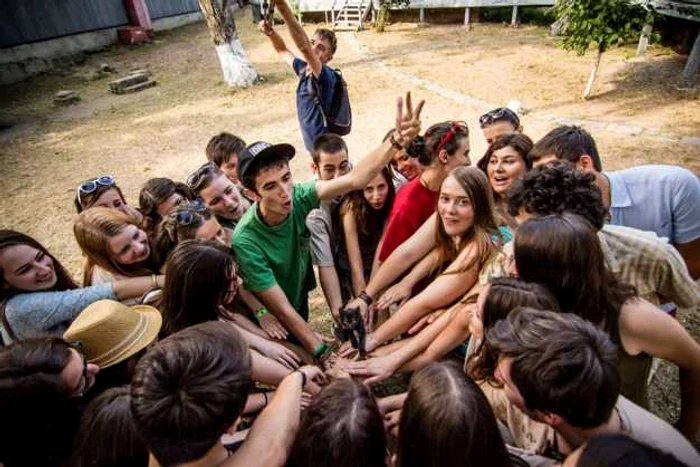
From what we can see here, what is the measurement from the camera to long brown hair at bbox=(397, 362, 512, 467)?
118cm

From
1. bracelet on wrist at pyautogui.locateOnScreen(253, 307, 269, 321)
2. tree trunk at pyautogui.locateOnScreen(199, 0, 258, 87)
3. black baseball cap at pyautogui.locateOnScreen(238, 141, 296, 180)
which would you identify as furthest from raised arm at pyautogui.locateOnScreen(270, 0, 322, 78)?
tree trunk at pyautogui.locateOnScreen(199, 0, 258, 87)

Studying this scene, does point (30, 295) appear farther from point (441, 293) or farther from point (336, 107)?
point (336, 107)

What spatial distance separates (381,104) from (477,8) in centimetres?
1133

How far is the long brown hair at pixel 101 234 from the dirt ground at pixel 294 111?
183 centimetres

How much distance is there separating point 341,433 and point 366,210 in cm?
201

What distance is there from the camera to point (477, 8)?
57.0 ft

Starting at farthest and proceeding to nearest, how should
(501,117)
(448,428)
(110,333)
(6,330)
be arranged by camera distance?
(501,117) < (6,330) < (110,333) < (448,428)

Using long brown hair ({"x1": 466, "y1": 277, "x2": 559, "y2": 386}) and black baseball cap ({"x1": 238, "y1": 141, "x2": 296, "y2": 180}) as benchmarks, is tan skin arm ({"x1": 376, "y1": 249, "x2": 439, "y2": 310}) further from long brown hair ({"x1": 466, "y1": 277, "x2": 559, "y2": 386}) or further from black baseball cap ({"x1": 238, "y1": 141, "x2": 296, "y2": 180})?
black baseball cap ({"x1": 238, "y1": 141, "x2": 296, "y2": 180})

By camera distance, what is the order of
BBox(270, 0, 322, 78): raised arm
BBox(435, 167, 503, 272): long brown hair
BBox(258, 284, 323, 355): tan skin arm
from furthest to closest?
BBox(270, 0, 322, 78): raised arm
BBox(258, 284, 323, 355): tan skin arm
BBox(435, 167, 503, 272): long brown hair

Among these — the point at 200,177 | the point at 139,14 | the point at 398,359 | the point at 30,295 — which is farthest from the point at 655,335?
the point at 139,14

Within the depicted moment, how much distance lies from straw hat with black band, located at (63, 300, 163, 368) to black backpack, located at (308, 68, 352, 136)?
122 inches

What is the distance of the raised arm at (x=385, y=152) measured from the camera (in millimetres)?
2438

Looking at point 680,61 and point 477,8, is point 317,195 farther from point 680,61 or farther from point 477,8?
point 477,8

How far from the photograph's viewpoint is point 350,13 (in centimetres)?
1903
